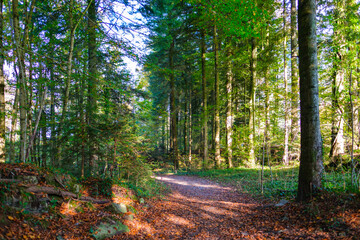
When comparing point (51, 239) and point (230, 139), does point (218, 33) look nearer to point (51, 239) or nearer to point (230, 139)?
point (230, 139)

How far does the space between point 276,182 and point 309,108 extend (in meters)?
4.65

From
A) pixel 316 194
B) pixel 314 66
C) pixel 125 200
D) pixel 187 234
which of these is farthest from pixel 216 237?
pixel 314 66

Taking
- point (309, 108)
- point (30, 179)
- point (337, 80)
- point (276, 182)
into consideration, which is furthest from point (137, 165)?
point (337, 80)

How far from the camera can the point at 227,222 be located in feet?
16.1

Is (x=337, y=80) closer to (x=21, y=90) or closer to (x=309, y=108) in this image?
(x=309, y=108)

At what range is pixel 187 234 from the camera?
172 inches

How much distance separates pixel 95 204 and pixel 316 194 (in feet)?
18.8

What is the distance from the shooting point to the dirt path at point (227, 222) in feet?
11.5

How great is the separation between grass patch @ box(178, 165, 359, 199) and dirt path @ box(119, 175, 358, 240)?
2.98 feet

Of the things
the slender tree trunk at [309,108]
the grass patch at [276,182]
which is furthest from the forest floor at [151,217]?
the grass patch at [276,182]

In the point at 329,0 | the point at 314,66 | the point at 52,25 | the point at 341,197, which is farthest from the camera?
the point at 329,0

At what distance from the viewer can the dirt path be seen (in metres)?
3.51

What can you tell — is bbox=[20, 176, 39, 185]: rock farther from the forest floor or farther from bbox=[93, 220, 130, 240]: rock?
bbox=[93, 220, 130, 240]: rock

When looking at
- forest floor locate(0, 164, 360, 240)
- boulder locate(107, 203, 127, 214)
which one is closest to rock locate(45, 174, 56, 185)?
forest floor locate(0, 164, 360, 240)
